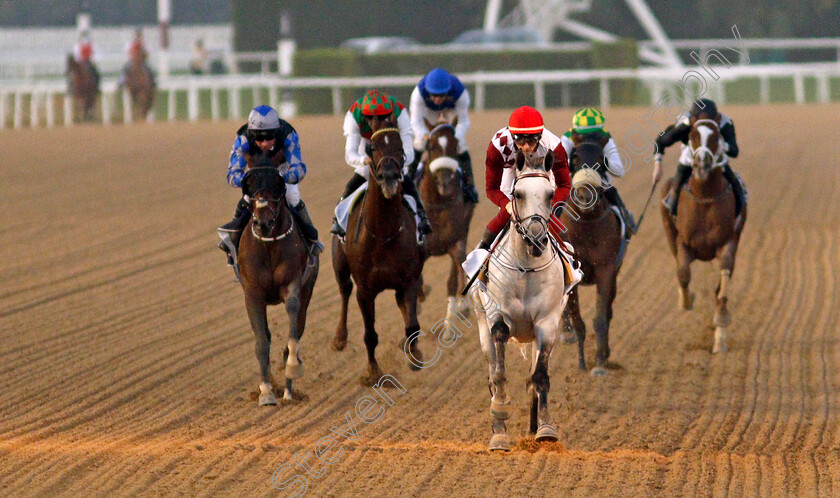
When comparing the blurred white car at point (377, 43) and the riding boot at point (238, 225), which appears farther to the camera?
the blurred white car at point (377, 43)

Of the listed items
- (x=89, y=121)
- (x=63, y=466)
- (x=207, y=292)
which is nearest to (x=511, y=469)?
(x=63, y=466)

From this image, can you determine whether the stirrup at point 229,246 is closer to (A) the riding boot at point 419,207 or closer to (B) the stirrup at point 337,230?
(B) the stirrup at point 337,230

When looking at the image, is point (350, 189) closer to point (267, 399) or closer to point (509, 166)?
point (267, 399)

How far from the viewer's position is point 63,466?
6.20m

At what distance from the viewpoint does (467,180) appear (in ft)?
33.7

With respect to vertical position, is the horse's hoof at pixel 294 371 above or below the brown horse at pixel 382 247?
below

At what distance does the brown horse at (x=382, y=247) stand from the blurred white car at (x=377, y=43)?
2284 cm

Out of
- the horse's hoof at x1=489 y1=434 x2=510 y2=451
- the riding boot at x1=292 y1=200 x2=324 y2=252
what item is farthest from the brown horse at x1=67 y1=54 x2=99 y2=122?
the horse's hoof at x1=489 y1=434 x2=510 y2=451

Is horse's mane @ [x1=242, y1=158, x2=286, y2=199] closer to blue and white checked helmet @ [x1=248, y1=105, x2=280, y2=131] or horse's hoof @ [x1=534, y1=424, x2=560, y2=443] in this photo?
blue and white checked helmet @ [x1=248, y1=105, x2=280, y2=131]

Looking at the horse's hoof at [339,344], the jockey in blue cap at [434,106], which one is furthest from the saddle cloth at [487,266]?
the jockey in blue cap at [434,106]

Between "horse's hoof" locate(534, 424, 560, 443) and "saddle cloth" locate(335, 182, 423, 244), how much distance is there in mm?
Result: 2203

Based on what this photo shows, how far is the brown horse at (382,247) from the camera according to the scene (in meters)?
7.62

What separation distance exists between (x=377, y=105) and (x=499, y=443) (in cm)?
248

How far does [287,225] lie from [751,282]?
20.9 feet
